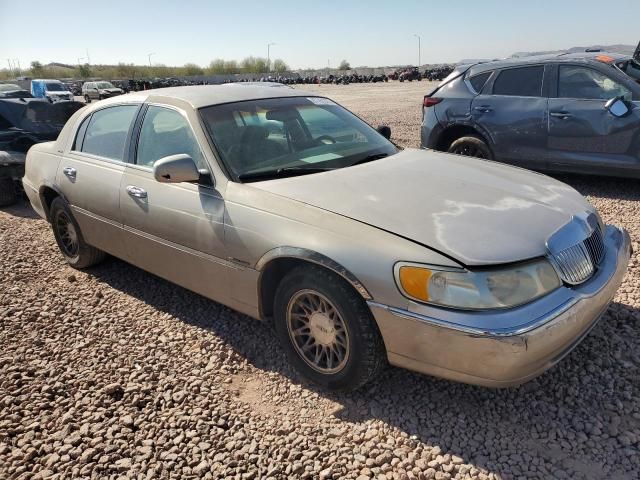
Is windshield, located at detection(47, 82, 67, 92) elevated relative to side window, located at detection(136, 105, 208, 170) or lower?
elevated

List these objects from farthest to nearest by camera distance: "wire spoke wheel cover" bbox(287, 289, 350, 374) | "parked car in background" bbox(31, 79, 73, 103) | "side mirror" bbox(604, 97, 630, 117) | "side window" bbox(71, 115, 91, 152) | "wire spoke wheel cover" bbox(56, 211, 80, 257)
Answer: "parked car in background" bbox(31, 79, 73, 103)
"side mirror" bbox(604, 97, 630, 117)
"wire spoke wheel cover" bbox(56, 211, 80, 257)
"side window" bbox(71, 115, 91, 152)
"wire spoke wheel cover" bbox(287, 289, 350, 374)

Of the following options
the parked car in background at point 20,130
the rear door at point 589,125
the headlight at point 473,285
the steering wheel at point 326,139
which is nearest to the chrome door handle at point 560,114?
the rear door at point 589,125

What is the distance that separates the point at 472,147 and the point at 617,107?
68.7 inches

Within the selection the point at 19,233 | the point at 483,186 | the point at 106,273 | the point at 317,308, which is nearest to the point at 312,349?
the point at 317,308

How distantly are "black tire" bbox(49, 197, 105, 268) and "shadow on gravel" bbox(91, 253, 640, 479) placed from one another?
192 cm

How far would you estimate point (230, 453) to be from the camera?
96.6 inches

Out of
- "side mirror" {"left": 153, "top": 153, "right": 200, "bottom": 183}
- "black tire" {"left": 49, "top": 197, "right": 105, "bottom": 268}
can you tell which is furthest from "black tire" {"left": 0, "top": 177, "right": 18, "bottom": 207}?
"side mirror" {"left": 153, "top": 153, "right": 200, "bottom": 183}

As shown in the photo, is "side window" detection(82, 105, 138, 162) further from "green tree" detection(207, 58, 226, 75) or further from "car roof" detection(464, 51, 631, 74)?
"green tree" detection(207, 58, 226, 75)

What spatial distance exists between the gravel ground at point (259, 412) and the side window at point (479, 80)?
3.92m

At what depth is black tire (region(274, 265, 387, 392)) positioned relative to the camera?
2.51 metres

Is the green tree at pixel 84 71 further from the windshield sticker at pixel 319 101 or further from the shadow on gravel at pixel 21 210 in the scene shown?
the windshield sticker at pixel 319 101

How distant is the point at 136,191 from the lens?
141 inches

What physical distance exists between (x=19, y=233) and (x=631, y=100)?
23.7 feet

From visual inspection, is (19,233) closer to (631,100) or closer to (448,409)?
(448,409)
